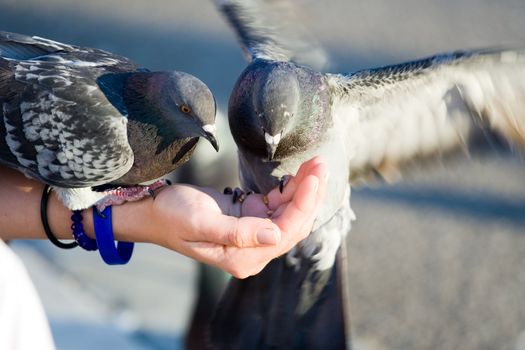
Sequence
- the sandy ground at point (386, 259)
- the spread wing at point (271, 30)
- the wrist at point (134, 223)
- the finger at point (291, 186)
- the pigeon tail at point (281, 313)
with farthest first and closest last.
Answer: the sandy ground at point (386, 259) → the spread wing at point (271, 30) → the pigeon tail at point (281, 313) → the wrist at point (134, 223) → the finger at point (291, 186)

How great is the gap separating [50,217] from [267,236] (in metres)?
0.89

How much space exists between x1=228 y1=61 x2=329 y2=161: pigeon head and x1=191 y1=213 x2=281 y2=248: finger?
0.48m

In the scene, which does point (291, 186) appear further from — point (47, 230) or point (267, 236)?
point (47, 230)

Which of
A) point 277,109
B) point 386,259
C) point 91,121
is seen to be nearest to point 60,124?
point 91,121

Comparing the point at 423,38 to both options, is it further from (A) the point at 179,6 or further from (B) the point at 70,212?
(B) the point at 70,212

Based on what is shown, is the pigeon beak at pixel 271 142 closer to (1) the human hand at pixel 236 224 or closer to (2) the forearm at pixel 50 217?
(1) the human hand at pixel 236 224

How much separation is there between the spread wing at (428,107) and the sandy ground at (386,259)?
0.17 m

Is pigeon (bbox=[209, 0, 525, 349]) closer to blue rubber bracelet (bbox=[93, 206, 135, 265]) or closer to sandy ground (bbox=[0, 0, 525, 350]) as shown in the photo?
sandy ground (bbox=[0, 0, 525, 350])

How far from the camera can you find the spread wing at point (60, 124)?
9.07 ft

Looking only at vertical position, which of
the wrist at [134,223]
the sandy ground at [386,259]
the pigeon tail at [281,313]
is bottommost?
the sandy ground at [386,259]

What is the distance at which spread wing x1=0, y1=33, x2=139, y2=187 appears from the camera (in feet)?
9.07

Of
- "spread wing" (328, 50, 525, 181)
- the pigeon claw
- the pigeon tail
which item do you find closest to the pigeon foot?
the pigeon claw

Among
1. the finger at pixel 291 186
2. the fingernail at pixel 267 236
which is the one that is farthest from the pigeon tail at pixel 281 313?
the fingernail at pixel 267 236

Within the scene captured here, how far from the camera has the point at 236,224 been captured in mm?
2475
